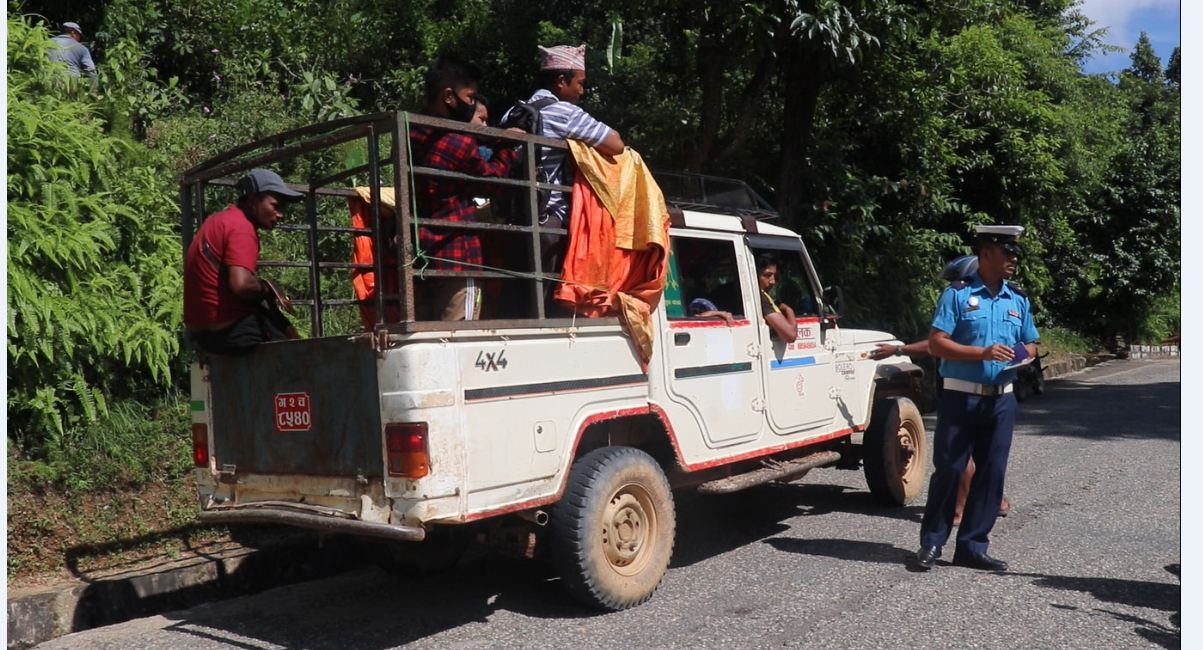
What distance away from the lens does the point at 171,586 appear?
19.0 ft

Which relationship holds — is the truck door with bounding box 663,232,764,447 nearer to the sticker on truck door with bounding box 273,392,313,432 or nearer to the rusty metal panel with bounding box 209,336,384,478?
the rusty metal panel with bounding box 209,336,384,478

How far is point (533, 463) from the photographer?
4797 mm

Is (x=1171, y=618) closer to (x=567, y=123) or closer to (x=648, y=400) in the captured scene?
(x=648, y=400)

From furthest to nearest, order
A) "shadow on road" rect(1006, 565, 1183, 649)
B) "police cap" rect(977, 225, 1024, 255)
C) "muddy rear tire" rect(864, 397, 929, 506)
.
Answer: "muddy rear tire" rect(864, 397, 929, 506), "police cap" rect(977, 225, 1024, 255), "shadow on road" rect(1006, 565, 1183, 649)

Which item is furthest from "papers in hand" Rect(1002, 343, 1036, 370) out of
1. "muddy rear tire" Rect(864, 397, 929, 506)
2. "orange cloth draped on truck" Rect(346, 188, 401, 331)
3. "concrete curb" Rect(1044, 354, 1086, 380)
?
"concrete curb" Rect(1044, 354, 1086, 380)

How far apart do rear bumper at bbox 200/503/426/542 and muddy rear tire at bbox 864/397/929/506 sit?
12.8 ft

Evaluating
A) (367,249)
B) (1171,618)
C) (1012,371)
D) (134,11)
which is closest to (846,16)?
(1012,371)

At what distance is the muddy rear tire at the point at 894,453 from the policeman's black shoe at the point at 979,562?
5.02ft

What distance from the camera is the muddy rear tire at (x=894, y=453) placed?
7492 mm

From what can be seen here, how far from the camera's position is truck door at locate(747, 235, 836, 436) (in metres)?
6.50

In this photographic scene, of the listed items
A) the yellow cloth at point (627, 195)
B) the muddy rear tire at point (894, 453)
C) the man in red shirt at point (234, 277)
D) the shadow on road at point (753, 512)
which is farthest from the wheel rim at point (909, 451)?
the man in red shirt at point (234, 277)

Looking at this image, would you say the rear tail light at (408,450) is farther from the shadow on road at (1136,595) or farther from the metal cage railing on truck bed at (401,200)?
the shadow on road at (1136,595)

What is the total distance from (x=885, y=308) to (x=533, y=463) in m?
10.5

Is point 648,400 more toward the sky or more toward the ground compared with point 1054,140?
more toward the ground
